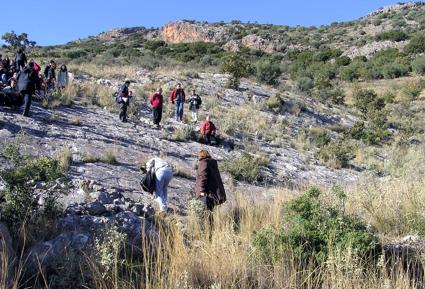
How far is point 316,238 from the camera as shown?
5129 millimetres

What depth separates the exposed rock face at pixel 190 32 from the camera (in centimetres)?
7369

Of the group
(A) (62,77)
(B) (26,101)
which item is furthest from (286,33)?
(B) (26,101)

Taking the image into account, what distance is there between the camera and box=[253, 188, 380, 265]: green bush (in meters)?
4.75

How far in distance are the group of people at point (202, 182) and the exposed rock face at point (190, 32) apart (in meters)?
65.2

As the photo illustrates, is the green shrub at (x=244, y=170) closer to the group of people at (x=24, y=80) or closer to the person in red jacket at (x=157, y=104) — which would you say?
the person in red jacket at (x=157, y=104)

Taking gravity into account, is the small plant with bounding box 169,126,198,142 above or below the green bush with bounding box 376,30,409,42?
below

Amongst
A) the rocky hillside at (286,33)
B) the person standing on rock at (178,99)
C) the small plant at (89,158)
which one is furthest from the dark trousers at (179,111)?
the rocky hillside at (286,33)

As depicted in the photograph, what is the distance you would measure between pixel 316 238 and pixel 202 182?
3.72 metres

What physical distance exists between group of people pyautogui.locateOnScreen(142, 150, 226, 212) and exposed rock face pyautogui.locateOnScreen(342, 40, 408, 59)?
51643 millimetres

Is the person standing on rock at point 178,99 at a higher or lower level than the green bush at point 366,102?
lower

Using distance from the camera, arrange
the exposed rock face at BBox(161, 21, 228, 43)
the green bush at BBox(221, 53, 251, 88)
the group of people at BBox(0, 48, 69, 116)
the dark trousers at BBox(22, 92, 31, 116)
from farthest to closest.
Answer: the exposed rock face at BBox(161, 21, 228, 43) < the green bush at BBox(221, 53, 251, 88) < the dark trousers at BBox(22, 92, 31, 116) < the group of people at BBox(0, 48, 69, 116)

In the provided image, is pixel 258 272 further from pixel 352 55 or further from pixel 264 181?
pixel 352 55

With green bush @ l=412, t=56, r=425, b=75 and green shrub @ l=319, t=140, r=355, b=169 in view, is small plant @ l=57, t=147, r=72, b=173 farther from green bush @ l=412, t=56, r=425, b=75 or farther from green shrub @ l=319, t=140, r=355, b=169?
green bush @ l=412, t=56, r=425, b=75

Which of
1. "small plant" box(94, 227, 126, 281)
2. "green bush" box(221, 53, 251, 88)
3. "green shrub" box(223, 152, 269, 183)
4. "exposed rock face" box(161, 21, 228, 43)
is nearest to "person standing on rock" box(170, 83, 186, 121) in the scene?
"green shrub" box(223, 152, 269, 183)
